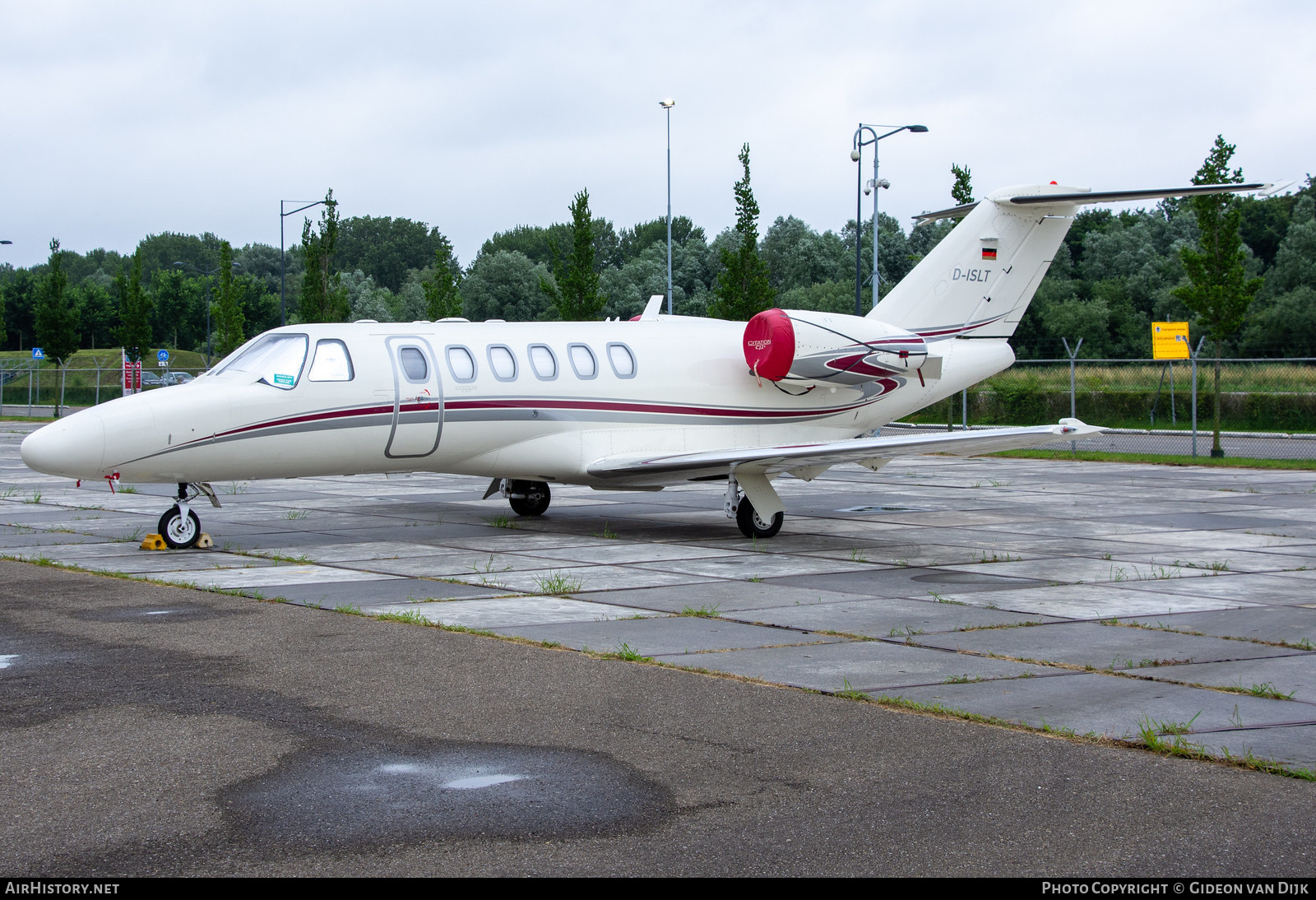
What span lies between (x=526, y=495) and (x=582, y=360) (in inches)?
108

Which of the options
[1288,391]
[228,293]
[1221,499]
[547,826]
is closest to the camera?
[547,826]

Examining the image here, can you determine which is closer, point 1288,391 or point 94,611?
point 94,611

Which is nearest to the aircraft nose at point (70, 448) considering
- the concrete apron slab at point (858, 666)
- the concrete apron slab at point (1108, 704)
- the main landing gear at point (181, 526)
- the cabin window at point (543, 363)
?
the main landing gear at point (181, 526)

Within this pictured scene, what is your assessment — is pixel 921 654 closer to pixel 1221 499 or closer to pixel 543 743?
pixel 543 743

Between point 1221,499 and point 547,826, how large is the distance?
17158 mm

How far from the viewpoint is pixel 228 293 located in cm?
5425

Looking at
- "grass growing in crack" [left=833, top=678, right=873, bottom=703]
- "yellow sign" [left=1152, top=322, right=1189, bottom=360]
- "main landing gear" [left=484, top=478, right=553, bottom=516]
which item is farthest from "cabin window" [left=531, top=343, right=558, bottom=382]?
"yellow sign" [left=1152, top=322, right=1189, bottom=360]

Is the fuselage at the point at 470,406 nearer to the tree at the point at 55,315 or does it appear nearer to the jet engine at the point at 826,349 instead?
the jet engine at the point at 826,349

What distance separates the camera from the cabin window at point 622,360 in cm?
1596

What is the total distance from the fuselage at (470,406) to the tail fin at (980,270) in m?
0.42

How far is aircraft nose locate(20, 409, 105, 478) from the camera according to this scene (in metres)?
12.8

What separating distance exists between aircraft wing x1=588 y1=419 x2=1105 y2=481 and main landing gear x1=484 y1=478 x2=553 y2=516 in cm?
241

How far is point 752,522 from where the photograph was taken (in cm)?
1533

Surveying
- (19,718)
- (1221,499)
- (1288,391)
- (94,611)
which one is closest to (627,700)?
(19,718)
